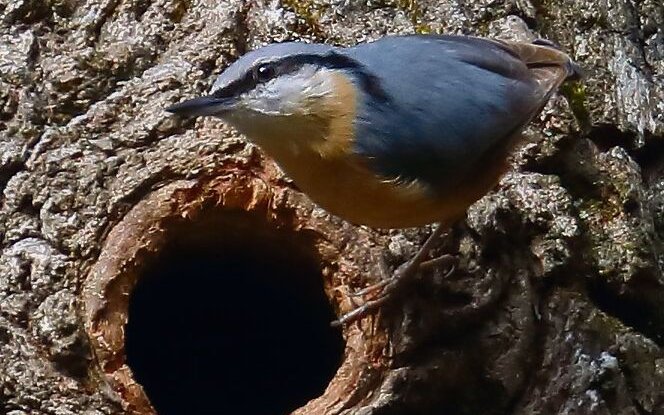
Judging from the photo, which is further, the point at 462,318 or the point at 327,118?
the point at 462,318

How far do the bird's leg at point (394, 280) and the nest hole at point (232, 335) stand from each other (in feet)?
1.22

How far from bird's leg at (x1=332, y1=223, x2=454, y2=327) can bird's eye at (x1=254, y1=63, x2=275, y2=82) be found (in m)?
0.43

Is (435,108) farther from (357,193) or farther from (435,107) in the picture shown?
(357,193)

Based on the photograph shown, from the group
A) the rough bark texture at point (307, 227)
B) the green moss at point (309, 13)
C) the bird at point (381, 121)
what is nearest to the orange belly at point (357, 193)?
the bird at point (381, 121)

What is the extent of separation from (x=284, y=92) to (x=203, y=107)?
152mm

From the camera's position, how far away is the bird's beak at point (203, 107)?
1.85m

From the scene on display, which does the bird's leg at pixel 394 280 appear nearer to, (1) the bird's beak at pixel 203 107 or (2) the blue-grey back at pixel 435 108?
(2) the blue-grey back at pixel 435 108

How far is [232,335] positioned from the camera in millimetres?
2857

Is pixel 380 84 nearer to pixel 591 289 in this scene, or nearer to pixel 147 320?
pixel 591 289

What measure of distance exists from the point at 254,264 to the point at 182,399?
454 mm

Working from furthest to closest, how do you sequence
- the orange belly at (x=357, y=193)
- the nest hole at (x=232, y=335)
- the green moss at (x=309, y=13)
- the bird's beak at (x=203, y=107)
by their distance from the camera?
the nest hole at (x=232, y=335)
the green moss at (x=309, y=13)
the orange belly at (x=357, y=193)
the bird's beak at (x=203, y=107)

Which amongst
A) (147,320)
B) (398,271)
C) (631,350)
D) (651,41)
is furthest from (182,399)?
(651,41)

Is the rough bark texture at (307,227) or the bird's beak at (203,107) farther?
the rough bark texture at (307,227)

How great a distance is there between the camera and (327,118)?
1968 millimetres
